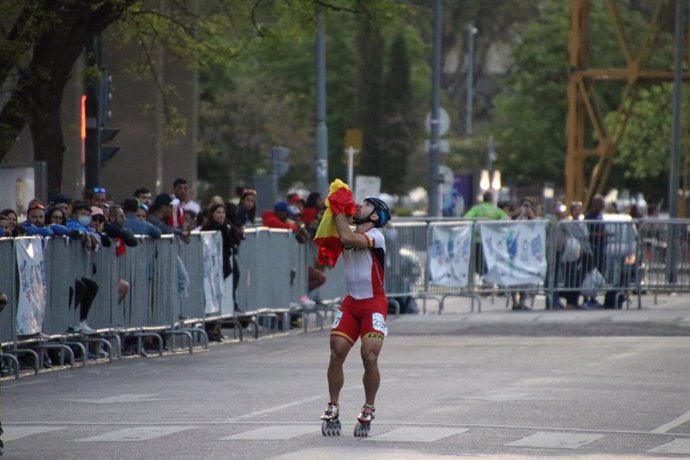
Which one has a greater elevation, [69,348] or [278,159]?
[278,159]

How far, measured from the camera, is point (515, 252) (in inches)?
1146

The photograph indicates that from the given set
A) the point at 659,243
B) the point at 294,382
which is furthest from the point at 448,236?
the point at 294,382

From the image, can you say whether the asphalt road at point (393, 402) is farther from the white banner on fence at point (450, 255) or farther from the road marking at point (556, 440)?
the white banner on fence at point (450, 255)

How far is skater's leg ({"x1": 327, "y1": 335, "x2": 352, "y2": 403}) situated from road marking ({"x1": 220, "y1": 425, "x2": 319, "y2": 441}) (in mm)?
334

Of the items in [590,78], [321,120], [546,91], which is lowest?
[321,120]

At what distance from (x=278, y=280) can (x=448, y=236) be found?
174 inches

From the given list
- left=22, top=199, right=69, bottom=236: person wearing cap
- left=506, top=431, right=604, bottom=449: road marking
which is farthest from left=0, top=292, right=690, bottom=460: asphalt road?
left=22, top=199, right=69, bottom=236: person wearing cap

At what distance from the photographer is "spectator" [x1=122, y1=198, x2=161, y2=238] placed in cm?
2155

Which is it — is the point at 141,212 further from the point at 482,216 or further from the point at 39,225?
the point at 482,216

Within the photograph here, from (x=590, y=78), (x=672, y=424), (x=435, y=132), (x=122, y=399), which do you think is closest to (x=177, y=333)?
(x=122, y=399)

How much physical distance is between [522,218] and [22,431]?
17.6m

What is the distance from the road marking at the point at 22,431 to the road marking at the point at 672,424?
14.1ft

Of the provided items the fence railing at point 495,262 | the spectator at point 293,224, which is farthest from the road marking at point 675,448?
the spectator at point 293,224

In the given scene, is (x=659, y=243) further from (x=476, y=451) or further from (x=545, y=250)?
(x=476, y=451)
